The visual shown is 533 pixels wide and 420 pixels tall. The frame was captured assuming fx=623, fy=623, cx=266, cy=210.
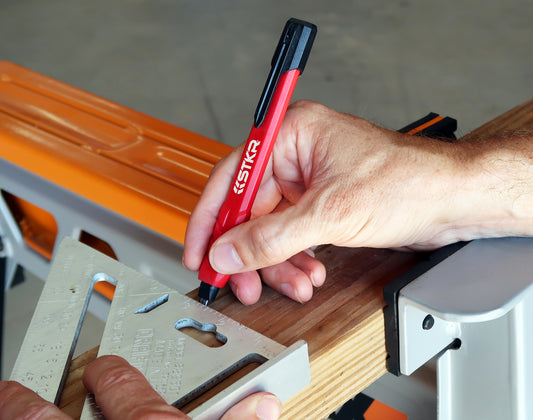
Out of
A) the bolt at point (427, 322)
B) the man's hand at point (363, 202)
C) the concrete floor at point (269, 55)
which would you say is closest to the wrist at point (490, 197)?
the man's hand at point (363, 202)

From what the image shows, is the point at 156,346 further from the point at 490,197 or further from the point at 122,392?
the point at 490,197

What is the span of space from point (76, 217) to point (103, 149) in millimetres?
155

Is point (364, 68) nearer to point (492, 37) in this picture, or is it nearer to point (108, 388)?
point (492, 37)

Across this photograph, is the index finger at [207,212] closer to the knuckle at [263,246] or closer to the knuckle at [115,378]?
the knuckle at [263,246]

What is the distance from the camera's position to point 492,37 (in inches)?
147

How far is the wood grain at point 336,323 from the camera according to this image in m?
0.63

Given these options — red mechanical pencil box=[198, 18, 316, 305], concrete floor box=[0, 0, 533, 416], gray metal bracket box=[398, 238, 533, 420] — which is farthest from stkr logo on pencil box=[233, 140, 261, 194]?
concrete floor box=[0, 0, 533, 416]

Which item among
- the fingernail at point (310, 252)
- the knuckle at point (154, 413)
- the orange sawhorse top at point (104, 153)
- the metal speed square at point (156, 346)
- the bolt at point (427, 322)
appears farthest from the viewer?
the orange sawhorse top at point (104, 153)

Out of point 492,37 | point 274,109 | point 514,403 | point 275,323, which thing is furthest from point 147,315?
point 492,37

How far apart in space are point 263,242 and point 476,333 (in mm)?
257

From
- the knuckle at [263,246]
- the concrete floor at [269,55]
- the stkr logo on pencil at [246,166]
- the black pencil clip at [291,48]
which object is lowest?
the concrete floor at [269,55]

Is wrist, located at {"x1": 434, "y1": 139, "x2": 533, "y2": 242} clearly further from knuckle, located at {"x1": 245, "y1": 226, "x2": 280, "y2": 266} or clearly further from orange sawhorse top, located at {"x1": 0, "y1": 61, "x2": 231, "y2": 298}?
orange sawhorse top, located at {"x1": 0, "y1": 61, "x2": 231, "y2": 298}

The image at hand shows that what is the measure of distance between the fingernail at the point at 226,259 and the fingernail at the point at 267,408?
0.18 m

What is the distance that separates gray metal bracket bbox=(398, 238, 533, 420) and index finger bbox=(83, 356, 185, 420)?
0.28m
